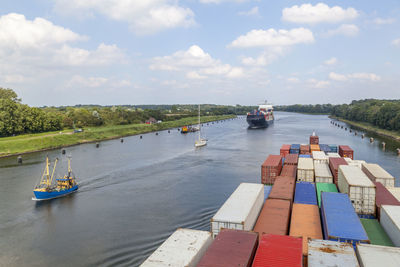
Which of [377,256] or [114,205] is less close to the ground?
[377,256]

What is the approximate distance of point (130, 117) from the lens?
126m

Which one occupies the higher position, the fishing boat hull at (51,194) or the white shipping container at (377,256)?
the white shipping container at (377,256)

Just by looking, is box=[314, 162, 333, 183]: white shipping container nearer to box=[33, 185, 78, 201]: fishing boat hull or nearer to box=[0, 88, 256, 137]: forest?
box=[33, 185, 78, 201]: fishing boat hull

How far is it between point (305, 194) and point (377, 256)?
1099 centimetres

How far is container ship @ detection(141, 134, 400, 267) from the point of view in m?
11.4

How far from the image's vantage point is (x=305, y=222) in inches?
666

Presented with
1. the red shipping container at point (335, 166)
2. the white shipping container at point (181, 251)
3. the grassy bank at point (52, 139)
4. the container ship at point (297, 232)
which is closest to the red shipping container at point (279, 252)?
the container ship at point (297, 232)

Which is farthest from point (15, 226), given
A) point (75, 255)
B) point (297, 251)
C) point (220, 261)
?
point (297, 251)

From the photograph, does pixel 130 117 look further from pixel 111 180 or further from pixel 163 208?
pixel 163 208

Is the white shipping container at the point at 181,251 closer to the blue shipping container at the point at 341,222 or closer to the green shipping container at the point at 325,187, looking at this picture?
the blue shipping container at the point at 341,222

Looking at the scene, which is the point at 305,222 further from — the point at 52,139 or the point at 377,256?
the point at 52,139

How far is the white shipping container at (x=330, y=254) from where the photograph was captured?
36.2 feet

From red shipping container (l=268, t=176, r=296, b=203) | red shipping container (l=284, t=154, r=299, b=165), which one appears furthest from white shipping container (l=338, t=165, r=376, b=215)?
red shipping container (l=284, t=154, r=299, b=165)

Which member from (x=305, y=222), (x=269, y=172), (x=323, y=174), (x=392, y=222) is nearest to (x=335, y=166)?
(x=323, y=174)
